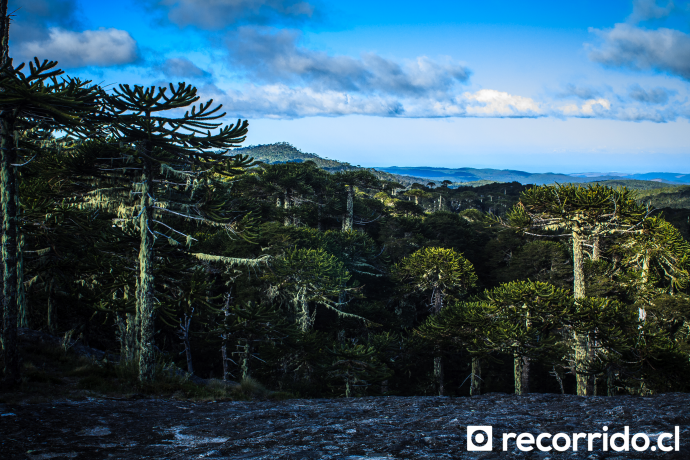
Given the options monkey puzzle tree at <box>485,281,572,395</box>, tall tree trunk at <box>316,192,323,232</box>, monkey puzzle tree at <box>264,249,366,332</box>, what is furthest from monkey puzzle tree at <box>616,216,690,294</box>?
tall tree trunk at <box>316,192,323,232</box>

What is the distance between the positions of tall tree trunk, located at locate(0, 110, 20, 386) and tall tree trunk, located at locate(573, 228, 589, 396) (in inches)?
735

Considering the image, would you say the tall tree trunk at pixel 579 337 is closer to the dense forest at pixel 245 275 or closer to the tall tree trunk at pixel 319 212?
the dense forest at pixel 245 275

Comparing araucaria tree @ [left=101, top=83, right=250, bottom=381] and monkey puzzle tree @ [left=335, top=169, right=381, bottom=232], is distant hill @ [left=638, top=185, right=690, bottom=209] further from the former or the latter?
araucaria tree @ [left=101, top=83, right=250, bottom=381]

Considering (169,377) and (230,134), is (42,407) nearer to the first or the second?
(169,377)

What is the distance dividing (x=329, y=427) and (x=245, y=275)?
20515 millimetres

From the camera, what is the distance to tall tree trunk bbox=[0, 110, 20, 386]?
7770 mm

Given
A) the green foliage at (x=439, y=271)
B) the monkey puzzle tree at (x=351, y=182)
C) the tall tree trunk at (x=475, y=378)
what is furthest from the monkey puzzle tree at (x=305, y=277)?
the monkey puzzle tree at (x=351, y=182)

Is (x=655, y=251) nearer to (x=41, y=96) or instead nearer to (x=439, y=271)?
(x=439, y=271)

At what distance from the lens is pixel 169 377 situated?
1032cm

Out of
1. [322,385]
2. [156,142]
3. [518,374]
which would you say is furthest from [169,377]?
[518,374]

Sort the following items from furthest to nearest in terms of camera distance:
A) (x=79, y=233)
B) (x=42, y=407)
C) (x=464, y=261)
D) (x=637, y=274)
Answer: (x=464, y=261)
(x=637, y=274)
(x=79, y=233)
(x=42, y=407)

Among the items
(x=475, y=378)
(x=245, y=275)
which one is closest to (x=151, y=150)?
(x=245, y=275)

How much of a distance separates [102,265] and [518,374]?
58.3 ft

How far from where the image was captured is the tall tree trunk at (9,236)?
→ 7770 millimetres
